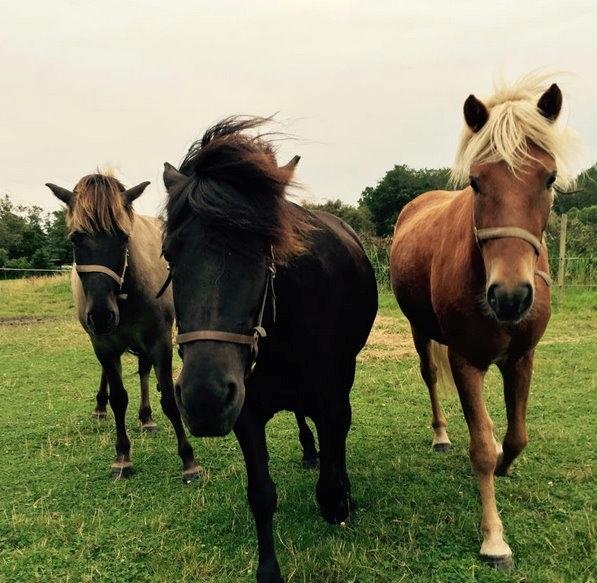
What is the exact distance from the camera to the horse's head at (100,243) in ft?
11.9

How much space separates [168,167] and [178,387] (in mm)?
1067

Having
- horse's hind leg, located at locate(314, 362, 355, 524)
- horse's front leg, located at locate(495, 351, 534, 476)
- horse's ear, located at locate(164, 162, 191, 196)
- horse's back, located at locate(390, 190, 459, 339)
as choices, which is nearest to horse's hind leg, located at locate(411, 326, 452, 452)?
horse's back, located at locate(390, 190, 459, 339)

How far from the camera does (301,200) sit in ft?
7.85

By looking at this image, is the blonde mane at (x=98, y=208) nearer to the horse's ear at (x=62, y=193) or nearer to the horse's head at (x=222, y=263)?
the horse's ear at (x=62, y=193)

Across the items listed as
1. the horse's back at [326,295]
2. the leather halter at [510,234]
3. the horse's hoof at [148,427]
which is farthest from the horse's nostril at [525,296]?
the horse's hoof at [148,427]

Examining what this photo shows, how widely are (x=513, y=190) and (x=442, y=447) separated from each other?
8.66 ft

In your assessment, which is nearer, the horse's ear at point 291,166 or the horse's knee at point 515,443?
the horse's ear at point 291,166

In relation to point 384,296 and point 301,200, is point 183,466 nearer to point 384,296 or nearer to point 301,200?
point 301,200

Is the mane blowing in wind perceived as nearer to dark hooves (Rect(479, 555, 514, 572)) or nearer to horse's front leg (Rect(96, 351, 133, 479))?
dark hooves (Rect(479, 555, 514, 572))

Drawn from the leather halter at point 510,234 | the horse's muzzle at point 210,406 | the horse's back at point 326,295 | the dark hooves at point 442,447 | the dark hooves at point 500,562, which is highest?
the leather halter at point 510,234

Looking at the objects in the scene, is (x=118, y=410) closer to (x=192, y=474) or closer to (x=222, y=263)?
(x=192, y=474)

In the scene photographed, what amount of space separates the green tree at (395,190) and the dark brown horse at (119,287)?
38.6 meters

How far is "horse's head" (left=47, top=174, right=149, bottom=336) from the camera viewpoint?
3.62 meters

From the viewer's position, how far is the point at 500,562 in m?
2.57
